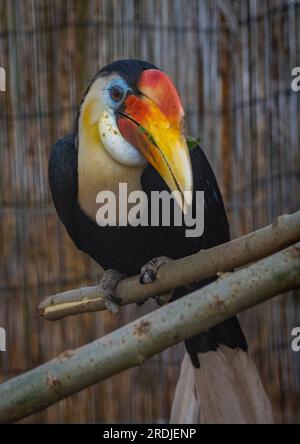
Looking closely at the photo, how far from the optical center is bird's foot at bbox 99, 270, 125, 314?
1.35m

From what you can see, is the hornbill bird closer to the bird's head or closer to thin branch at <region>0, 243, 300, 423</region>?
the bird's head

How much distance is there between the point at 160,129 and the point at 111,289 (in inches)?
12.5

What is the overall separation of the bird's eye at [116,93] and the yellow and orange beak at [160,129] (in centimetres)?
2

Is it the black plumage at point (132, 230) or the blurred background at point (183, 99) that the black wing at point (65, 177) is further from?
the blurred background at point (183, 99)

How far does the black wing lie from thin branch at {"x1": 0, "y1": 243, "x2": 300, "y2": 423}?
0.45 m

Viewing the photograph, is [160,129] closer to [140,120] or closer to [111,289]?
[140,120]

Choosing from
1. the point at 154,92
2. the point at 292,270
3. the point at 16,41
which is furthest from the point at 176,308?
the point at 16,41

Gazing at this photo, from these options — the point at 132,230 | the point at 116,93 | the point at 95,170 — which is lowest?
the point at 132,230

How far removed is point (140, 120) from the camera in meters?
1.25

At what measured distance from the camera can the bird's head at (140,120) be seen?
1.21 meters

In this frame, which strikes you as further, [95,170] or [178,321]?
[95,170]

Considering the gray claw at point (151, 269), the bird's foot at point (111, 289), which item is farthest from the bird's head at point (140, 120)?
the bird's foot at point (111, 289)

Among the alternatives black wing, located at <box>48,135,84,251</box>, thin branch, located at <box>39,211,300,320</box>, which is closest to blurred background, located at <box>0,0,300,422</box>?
black wing, located at <box>48,135,84,251</box>

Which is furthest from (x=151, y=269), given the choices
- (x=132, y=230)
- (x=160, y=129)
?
(x=160, y=129)
